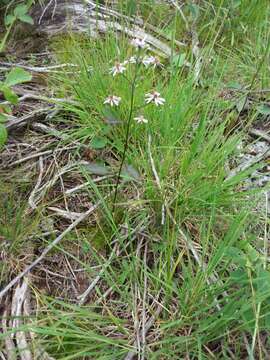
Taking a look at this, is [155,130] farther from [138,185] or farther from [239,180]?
[239,180]

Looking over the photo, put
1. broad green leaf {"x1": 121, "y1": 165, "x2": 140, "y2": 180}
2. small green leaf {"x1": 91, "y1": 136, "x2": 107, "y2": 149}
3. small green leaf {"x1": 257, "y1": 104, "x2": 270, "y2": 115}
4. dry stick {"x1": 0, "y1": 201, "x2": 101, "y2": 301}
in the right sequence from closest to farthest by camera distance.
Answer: dry stick {"x1": 0, "y1": 201, "x2": 101, "y2": 301}
broad green leaf {"x1": 121, "y1": 165, "x2": 140, "y2": 180}
small green leaf {"x1": 91, "y1": 136, "x2": 107, "y2": 149}
small green leaf {"x1": 257, "y1": 104, "x2": 270, "y2": 115}

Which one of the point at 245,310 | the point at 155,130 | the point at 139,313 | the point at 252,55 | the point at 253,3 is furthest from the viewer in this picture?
the point at 253,3

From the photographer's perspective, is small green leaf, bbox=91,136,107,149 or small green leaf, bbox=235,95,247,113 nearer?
small green leaf, bbox=91,136,107,149

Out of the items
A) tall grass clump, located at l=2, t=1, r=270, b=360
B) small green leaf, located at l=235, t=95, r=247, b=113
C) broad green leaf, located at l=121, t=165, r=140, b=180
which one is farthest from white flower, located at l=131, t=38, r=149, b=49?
small green leaf, located at l=235, t=95, r=247, b=113

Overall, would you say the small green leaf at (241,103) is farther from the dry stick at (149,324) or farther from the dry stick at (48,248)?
the dry stick at (149,324)

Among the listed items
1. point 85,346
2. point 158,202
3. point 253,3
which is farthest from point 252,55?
point 85,346

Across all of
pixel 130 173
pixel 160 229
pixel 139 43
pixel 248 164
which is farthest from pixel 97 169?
pixel 248 164

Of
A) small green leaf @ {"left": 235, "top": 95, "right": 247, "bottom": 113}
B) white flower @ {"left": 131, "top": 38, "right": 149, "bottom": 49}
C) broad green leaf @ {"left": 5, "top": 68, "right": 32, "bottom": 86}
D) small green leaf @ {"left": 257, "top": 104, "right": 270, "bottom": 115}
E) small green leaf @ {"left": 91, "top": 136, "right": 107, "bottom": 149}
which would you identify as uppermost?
white flower @ {"left": 131, "top": 38, "right": 149, "bottom": 49}

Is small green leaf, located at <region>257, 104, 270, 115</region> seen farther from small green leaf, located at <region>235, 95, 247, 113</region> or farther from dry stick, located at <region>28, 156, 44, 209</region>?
dry stick, located at <region>28, 156, 44, 209</region>
